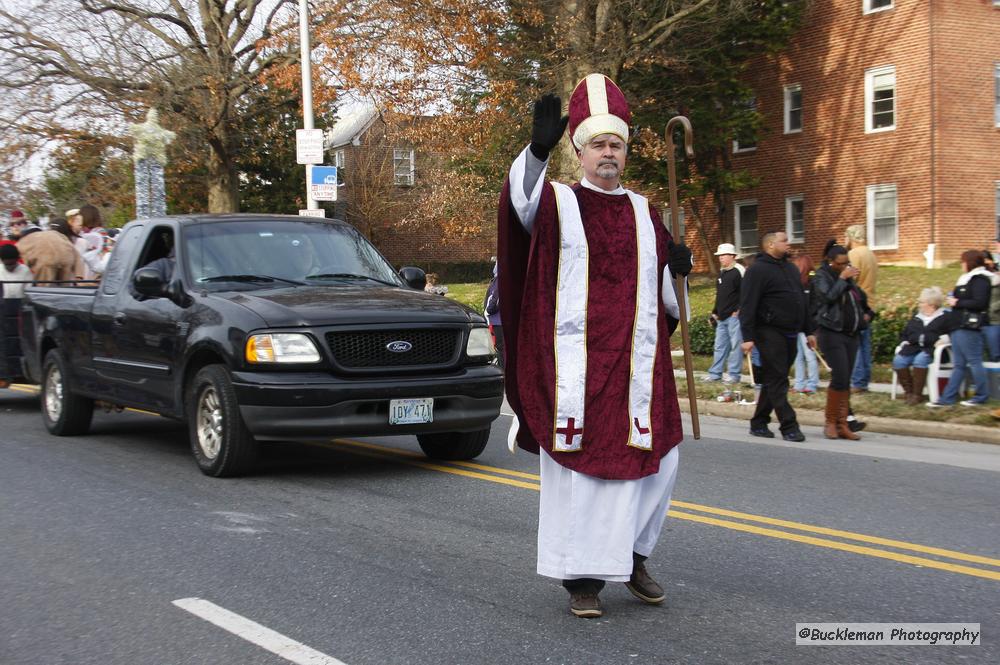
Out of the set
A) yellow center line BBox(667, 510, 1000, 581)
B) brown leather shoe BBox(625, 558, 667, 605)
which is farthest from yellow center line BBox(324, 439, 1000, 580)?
brown leather shoe BBox(625, 558, 667, 605)

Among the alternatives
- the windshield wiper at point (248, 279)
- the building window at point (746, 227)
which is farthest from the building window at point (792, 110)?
the windshield wiper at point (248, 279)

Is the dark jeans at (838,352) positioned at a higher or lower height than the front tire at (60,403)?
higher

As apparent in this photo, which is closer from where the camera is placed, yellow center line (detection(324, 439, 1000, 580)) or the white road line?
the white road line

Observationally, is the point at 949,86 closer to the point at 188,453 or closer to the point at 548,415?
the point at 188,453

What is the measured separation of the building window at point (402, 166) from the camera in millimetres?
45625

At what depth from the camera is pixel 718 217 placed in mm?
32750

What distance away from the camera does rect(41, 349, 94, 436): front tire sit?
411 inches

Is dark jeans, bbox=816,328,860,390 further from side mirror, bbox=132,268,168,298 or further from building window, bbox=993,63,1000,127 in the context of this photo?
building window, bbox=993,63,1000,127

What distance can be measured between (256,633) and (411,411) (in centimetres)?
334

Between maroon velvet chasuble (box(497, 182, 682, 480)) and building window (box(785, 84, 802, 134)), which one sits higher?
building window (box(785, 84, 802, 134))

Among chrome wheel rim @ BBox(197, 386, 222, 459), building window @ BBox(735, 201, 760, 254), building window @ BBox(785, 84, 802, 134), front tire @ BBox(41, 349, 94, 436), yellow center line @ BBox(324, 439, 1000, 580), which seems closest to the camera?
yellow center line @ BBox(324, 439, 1000, 580)

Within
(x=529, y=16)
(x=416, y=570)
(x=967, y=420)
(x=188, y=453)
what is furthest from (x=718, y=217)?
(x=416, y=570)

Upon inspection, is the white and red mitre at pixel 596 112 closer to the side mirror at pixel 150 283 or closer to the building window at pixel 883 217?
the side mirror at pixel 150 283

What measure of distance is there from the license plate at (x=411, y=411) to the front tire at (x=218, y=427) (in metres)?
1.05
